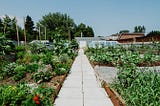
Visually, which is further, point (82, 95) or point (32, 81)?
point (32, 81)

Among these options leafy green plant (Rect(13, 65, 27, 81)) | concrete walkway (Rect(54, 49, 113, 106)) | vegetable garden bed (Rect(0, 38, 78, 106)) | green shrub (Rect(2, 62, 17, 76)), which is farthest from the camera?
green shrub (Rect(2, 62, 17, 76))

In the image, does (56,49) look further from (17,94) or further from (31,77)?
(17,94)

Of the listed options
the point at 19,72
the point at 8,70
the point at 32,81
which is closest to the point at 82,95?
the point at 32,81

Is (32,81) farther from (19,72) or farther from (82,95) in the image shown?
(82,95)

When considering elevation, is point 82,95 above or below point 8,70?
below

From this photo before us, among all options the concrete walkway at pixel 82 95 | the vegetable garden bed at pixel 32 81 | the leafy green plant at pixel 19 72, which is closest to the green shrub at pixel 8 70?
the vegetable garden bed at pixel 32 81

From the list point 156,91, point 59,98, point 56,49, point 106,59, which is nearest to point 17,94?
point 59,98

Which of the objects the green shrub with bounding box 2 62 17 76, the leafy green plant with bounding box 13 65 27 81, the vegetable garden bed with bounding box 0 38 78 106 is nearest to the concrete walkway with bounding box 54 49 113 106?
the vegetable garden bed with bounding box 0 38 78 106

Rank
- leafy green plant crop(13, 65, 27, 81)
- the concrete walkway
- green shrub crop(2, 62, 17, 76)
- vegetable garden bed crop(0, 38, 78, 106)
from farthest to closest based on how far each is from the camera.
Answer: green shrub crop(2, 62, 17, 76) < leafy green plant crop(13, 65, 27, 81) < the concrete walkway < vegetable garden bed crop(0, 38, 78, 106)

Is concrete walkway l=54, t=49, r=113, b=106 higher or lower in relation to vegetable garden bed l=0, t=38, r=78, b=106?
lower

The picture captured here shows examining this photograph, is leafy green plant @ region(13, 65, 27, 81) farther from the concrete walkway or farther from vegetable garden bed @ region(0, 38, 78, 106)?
the concrete walkway

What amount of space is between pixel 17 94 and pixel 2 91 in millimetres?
356

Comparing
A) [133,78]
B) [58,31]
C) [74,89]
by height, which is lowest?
[74,89]

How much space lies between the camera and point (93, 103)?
716 cm
